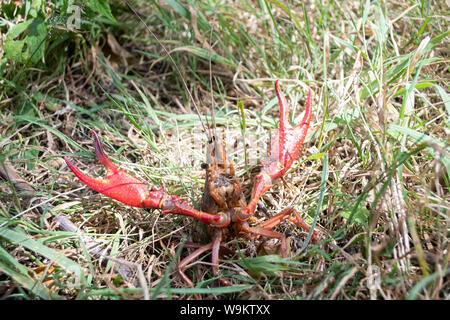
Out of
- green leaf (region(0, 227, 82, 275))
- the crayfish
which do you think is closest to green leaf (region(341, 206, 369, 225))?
the crayfish

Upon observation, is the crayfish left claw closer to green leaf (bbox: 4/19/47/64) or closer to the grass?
the grass

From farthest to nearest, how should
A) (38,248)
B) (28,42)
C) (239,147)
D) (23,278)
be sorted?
(239,147) < (28,42) < (38,248) < (23,278)

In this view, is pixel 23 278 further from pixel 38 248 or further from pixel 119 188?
pixel 119 188

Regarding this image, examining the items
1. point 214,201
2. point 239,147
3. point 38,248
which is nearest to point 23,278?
point 38,248

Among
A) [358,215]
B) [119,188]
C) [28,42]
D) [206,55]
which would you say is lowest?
[358,215]

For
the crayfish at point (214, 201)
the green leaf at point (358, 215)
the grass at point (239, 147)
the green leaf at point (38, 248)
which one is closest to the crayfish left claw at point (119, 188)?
the crayfish at point (214, 201)

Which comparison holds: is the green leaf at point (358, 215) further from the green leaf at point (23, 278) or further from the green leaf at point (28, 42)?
the green leaf at point (28, 42)
